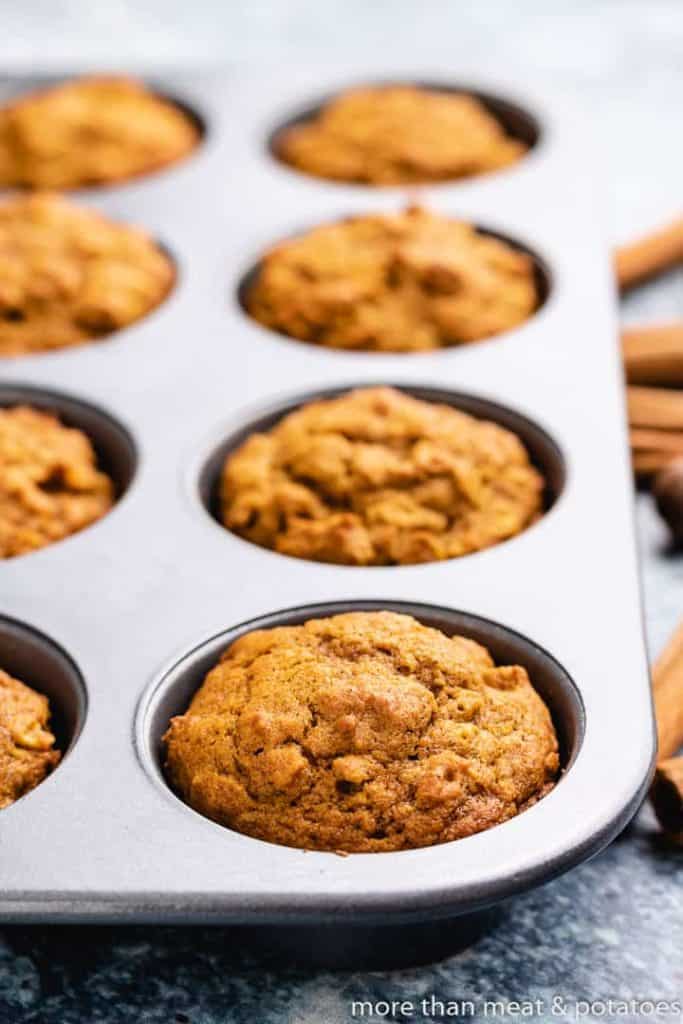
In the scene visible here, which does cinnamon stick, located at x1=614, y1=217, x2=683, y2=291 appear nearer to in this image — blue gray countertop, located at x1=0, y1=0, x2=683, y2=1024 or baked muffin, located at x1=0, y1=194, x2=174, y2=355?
blue gray countertop, located at x1=0, y1=0, x2=683, y2=1024

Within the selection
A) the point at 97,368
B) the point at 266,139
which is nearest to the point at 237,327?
the point at 97,368

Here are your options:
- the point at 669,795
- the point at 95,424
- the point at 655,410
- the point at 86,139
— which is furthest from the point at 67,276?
the point at 669,795

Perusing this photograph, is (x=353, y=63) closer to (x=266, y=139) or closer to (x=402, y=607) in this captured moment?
(x=266, y=139)

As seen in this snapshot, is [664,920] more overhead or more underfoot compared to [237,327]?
more underfoot

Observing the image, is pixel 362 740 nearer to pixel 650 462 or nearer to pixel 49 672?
pixel 49 672

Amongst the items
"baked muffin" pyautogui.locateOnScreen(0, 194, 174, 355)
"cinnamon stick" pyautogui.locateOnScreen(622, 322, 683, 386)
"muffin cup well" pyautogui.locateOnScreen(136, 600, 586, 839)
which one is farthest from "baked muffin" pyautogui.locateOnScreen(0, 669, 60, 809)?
"cinnamon stick" pyautogui.locateOnScreen(622, 322, 683, 386)
